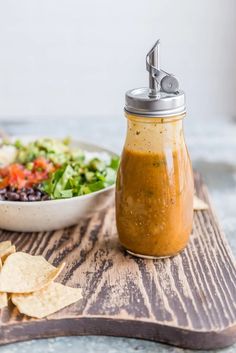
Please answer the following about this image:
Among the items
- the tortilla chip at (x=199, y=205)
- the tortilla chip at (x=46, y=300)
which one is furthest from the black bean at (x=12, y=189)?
the tortilla chip at (x=199, y=205)

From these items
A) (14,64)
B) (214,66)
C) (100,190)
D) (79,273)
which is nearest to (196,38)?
(214,66)

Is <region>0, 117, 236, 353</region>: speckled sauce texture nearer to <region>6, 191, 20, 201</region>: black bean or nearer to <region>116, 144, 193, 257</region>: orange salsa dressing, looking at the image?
<region>116, 144, 193, 257</region>: orange salsa dressing

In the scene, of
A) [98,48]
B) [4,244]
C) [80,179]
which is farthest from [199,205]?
[98,48]

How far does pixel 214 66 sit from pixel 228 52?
0.14m

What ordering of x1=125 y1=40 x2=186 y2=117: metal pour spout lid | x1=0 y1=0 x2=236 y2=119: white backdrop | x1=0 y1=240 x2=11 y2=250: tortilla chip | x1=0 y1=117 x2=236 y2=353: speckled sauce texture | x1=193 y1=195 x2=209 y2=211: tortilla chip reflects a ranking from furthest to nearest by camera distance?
x1=0 y1=0 x2=236 y2=119: white backdrop
x1=193 y1=195 x2=209 y2=211: tortilla chip
x1=0 y1=240 x2=11 y2=250: tortilla chip
x1=125 y1=40 x2=186 y2=117: metal pour spout lid
x1=0 y1=117 x2=236 y2=353: speckled sauce texture

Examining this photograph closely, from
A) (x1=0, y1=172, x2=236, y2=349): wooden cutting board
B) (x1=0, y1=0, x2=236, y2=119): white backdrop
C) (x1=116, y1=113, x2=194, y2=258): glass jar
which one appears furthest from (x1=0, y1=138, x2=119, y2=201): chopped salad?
(x1=0, y1=0, x2=236, y2=119): white backdrop

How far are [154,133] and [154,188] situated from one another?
0.43 ft

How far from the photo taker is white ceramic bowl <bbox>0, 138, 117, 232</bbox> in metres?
1.66

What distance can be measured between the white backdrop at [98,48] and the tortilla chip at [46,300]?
2.95 m

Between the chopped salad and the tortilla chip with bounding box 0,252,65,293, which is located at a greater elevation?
the chopped salad

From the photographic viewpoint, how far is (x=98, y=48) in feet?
14.1

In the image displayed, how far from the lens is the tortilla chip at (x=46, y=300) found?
51.5 inches

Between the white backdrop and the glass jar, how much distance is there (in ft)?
8.94

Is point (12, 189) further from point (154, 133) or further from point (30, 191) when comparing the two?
point (154, 133)
